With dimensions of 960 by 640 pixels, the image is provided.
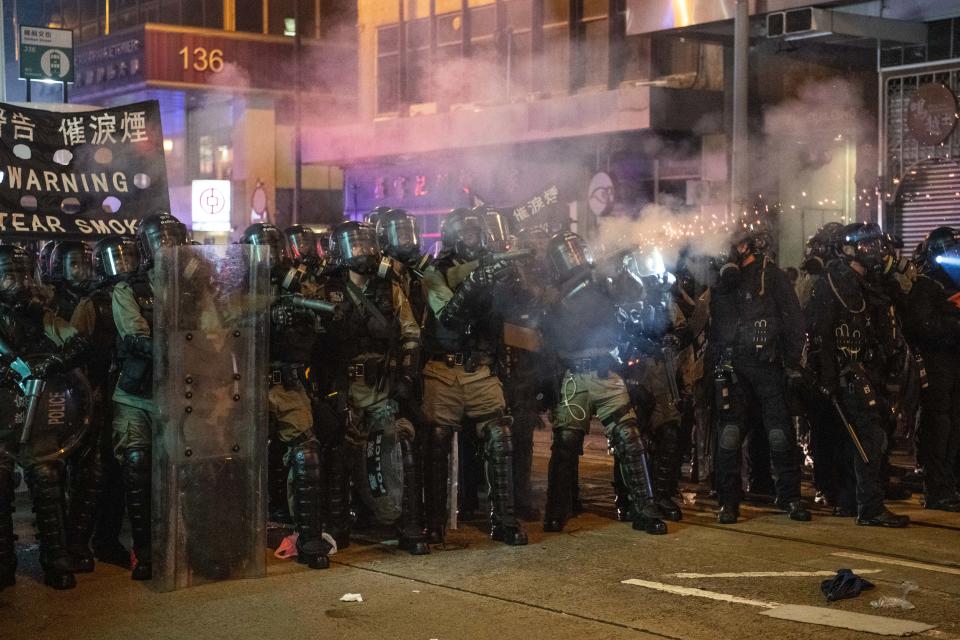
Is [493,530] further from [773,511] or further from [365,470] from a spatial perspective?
[773,511]

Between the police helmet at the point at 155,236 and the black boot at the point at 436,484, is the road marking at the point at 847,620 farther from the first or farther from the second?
the police helmet at the point at 155,236

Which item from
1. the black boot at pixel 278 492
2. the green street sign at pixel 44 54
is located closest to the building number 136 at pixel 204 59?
the green street sign at pixel 44 54

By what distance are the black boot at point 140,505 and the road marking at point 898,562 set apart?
13.1 ft

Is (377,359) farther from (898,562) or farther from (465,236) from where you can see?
(898,562)

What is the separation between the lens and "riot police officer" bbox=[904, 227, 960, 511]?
30.8ft

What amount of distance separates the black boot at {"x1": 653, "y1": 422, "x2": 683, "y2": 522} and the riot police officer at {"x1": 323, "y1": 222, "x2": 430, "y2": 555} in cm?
189

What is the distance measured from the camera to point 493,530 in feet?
27.0

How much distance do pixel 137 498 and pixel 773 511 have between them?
4477mm

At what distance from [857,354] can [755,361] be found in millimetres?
680

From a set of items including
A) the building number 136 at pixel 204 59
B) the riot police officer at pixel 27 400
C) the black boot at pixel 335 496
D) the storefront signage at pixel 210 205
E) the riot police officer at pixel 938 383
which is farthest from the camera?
the building number 136 at pixel 204 59

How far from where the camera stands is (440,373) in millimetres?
8250

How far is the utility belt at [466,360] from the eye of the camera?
8227mm

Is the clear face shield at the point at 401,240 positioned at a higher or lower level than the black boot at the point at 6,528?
higher

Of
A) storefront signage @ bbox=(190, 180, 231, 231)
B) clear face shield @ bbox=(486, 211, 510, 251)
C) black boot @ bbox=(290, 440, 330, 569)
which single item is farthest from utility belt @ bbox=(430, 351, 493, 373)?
storefront signage @ bbox=(190, 180, 231, 231)
